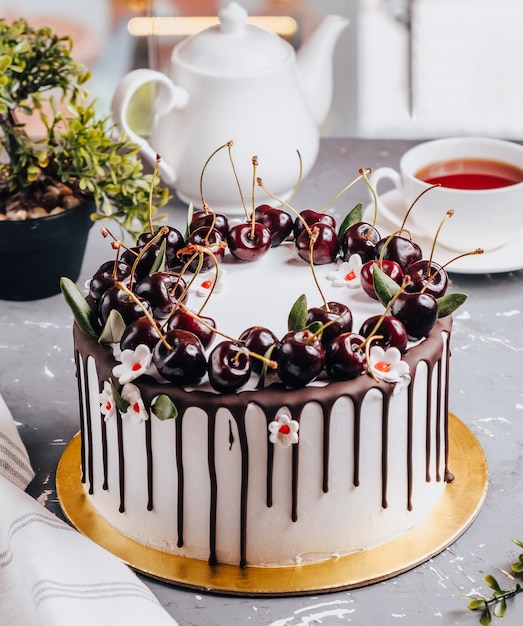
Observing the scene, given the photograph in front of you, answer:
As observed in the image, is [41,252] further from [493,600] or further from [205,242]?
[493,600]

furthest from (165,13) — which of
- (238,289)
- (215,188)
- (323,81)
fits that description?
(238,289)

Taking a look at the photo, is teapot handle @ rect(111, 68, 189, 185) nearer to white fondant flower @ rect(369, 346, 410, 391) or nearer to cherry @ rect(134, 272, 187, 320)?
cherry @ rect(134, 272, 187, 320)

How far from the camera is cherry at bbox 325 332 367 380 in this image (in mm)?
1029

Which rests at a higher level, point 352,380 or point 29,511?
point 352,380

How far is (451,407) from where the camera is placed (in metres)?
1.36

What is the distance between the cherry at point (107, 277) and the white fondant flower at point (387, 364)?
0.90 ft

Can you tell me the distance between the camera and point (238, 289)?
1.19 m

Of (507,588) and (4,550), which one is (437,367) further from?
(4,550)

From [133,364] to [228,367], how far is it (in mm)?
101

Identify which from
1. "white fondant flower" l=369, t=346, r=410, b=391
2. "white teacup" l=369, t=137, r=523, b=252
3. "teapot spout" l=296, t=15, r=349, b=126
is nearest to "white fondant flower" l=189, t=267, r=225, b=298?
"white fondant flower" l=369, t=346, r=410, b=391

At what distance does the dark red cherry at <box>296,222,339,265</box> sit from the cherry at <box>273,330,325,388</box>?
0.22m

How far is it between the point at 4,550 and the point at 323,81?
42.1 inches

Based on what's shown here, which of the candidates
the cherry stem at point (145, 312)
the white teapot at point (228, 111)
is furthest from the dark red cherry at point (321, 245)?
the white teapot at point (228, 111)

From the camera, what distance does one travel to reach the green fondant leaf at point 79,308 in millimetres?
1115
